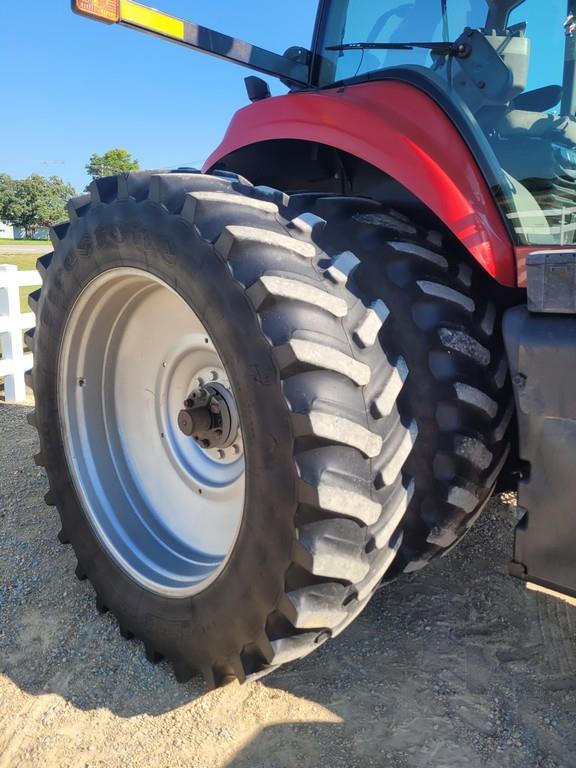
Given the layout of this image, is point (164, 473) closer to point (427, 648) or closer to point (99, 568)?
point (99, 568)

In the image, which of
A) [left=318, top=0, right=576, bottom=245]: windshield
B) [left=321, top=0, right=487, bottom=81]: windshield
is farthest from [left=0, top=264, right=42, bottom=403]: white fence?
[left=318, top=0, right=576, bottom=245]: windshield

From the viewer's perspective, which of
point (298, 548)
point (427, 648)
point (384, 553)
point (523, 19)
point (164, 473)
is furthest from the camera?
point (164, 473)

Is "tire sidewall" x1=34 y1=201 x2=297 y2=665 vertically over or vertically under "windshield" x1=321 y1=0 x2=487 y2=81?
under

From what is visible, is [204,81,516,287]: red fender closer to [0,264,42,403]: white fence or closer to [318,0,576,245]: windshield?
[318,0,576,245]: windshield

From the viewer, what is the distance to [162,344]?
2.17 metres

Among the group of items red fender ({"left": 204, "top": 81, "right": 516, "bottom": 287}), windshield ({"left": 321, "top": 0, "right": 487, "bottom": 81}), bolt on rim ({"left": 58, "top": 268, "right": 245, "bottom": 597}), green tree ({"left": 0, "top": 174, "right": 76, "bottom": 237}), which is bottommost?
green tree ({"left": 0, "top": 174, "right": 76, "bottom": 237})

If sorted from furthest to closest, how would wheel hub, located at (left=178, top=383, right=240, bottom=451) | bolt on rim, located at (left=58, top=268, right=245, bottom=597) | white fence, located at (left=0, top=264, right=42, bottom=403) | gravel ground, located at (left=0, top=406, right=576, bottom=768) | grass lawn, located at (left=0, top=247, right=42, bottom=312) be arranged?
grass lawn, located at (left=0, top=247, right=42, bottom=312)
white fence, located at (left=0, top=264, right=42, bottom=403)
bolt on rim, located at (left=58, top=268, right=245, bottom=597)
wheel hub, located at (left=178, top=383, right=240, bottom=451)
gravel ground, located at (left=0, top=406, right=576, bottom=768)

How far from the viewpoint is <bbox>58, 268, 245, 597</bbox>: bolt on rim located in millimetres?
1986

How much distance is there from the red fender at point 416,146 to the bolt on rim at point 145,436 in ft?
2.29

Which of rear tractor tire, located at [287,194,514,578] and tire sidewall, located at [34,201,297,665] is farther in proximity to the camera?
rear tractor tire, located at [287,194,514,578]

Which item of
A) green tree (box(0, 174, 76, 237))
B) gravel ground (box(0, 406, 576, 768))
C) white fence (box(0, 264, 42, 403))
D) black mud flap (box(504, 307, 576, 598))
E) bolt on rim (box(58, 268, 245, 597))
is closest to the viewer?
black mud flap (box(504, 307, 576, 598))

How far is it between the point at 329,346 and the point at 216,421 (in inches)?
21.6

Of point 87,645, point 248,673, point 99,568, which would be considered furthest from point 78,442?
point 248,673

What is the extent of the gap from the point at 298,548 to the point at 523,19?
1.59 metres
